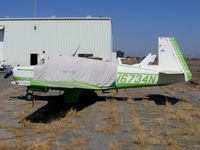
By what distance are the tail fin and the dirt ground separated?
140 cm

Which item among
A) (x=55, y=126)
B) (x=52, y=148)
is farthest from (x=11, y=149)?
(x=55, y=126)

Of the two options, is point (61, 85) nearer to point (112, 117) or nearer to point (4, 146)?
point (112, 117)

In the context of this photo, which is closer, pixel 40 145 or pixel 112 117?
pixel 40 145

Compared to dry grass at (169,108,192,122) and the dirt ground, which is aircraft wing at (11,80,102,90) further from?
dry grass at (169,108,192,122)

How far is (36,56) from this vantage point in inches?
1373

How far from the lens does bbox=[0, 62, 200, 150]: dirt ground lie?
7074 mm

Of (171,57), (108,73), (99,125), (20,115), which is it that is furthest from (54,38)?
(99,125)

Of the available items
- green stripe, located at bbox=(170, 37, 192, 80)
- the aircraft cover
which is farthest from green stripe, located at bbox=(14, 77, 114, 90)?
green stripe, located at bbox=(170, 37, 192, 80)

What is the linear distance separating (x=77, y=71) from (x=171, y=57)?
3.87 meters

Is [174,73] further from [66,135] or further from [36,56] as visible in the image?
[36,56]

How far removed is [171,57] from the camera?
13.2 meters

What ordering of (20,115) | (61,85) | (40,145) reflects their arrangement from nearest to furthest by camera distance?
(40,145) → (20,115) → (61,85)

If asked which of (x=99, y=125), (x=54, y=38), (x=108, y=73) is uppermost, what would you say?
(x=54, y=38)

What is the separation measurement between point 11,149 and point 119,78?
701 cm
